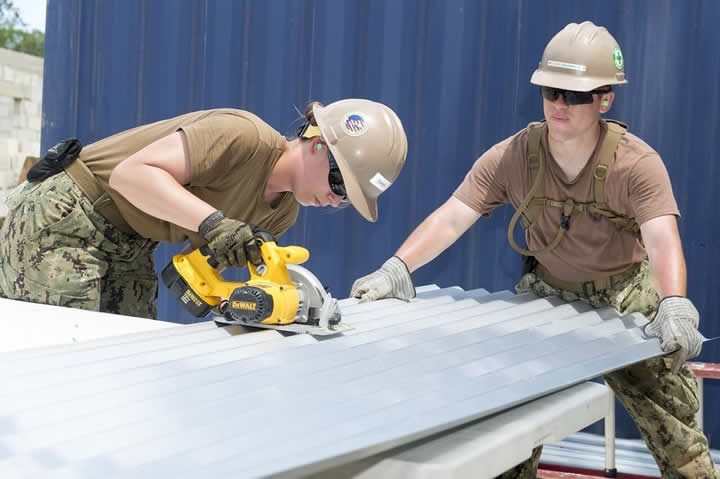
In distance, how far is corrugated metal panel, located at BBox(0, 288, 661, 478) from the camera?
141 cm

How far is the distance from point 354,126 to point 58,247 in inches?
46.4

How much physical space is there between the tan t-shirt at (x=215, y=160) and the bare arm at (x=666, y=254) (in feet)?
4.40

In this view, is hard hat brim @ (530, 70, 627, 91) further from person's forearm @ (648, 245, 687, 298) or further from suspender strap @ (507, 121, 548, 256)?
person's forearm @ (648, 245, 687, 298)

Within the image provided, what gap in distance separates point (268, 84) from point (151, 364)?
3389mm

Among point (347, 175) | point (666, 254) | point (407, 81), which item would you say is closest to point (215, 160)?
point (347, 175)

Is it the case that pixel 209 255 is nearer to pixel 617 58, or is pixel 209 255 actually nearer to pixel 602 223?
pixel 602 223

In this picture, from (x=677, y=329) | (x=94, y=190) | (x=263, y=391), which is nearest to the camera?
(x=263, y=391)

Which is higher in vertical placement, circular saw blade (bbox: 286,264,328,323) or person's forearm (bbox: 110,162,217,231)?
person's forearm (bbox: 110,162,217,231)

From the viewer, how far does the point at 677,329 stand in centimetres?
295

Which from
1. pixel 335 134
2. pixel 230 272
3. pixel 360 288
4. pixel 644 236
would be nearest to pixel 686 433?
pixel 644 236

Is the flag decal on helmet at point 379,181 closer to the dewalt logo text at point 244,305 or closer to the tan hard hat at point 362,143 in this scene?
the tan hard hat at point 362,143

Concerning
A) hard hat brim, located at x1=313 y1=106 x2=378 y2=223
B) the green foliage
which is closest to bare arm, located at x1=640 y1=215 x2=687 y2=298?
hard hat brim, located at x1=313 y1=106 x2=378 y2=223

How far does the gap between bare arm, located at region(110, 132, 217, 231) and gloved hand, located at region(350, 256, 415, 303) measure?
0.88 metres

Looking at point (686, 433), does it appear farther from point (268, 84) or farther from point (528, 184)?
point (268, 84)
